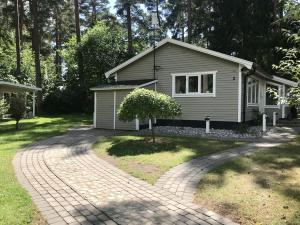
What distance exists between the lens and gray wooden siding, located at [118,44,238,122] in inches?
682

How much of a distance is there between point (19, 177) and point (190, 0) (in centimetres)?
2753

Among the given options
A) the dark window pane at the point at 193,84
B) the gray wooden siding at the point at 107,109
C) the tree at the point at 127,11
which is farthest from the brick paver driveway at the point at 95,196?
the tree at the point at 127,11

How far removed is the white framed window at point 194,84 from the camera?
1792cm

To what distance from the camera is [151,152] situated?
1102cm

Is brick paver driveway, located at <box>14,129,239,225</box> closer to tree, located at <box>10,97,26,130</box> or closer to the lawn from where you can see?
the lawn

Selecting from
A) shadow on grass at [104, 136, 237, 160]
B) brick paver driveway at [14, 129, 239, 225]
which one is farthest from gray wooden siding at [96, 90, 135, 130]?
brick paver driveway at [14, 129, 239, 225]

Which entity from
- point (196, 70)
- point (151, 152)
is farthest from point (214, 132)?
point (151, 152)

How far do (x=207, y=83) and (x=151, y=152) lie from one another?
8.22 metres

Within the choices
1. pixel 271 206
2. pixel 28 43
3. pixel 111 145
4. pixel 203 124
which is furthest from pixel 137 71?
pixel 28 43

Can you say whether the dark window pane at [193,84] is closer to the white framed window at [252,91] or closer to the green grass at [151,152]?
the white framed window at [252,91]

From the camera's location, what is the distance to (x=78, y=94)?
30.0 metres

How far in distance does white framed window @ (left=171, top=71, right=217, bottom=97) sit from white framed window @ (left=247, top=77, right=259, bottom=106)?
2.34 metres

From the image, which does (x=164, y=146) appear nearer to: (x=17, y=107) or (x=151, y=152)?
(x=151, y=152)

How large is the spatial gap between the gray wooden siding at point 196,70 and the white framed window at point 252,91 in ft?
6.95
